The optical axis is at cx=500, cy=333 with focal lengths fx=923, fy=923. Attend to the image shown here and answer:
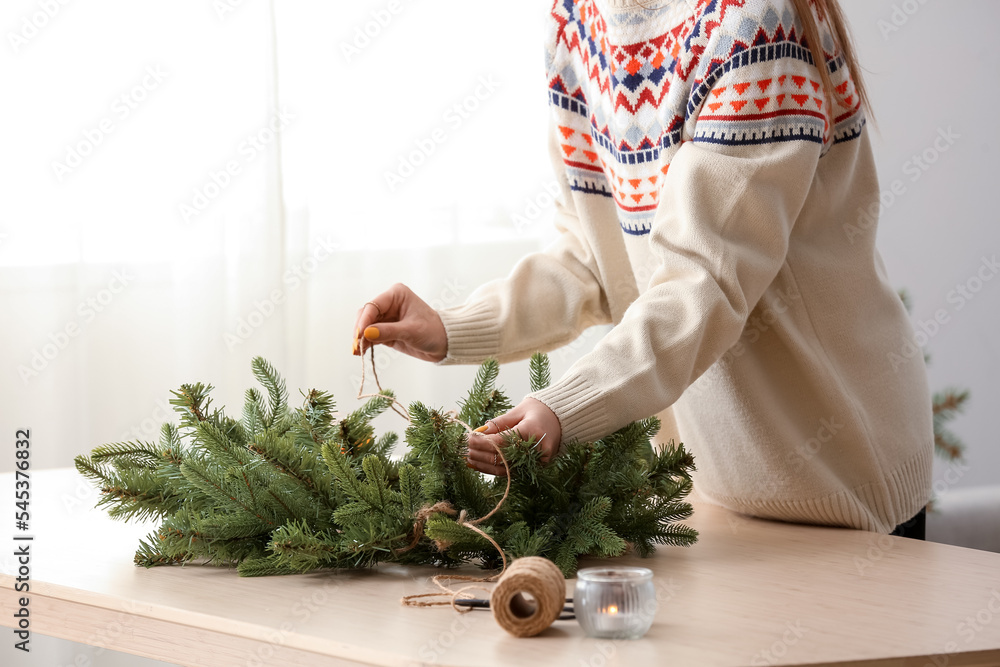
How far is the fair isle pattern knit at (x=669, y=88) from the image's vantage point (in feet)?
2.90

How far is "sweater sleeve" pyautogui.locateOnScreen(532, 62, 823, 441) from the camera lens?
0.80 metres

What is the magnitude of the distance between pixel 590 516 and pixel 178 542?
35 centimetres

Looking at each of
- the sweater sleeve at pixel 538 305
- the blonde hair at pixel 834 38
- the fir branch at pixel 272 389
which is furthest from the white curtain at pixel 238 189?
the blonde hair at pixel 834 38

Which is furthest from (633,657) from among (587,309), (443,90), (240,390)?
(443,90)

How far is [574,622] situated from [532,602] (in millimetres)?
46

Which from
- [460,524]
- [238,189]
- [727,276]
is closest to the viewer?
[460,524]

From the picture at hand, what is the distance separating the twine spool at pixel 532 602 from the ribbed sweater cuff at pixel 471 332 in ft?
1.52

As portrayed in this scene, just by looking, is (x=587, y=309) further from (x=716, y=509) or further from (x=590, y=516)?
(x=590, y=516)

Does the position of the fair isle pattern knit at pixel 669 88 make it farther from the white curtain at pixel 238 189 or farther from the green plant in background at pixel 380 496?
the white curtain at pixel 238 189

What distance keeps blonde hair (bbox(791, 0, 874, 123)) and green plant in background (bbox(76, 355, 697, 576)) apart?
39 cm

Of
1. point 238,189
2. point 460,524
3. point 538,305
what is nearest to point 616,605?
point 460,524

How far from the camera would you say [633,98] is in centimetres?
106

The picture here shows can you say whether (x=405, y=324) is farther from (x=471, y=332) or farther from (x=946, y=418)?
(x=946, y=418)

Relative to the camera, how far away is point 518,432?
2.51 ft
